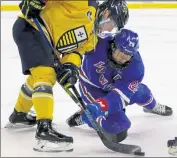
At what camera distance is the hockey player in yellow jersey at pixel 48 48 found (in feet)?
6.10

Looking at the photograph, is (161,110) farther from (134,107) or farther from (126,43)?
(126,43)

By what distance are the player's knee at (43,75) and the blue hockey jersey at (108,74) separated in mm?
274

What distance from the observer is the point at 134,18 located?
5.27 metres

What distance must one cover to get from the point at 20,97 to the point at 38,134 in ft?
1.27

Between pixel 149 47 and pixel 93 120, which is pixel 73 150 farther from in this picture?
pixel 149 47

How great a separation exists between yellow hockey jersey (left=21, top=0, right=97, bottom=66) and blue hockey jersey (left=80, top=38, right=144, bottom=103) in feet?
0.43

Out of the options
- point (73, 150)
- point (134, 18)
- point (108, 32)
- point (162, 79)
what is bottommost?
point (134, 18)

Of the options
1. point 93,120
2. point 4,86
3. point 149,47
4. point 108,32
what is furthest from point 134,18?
point 93,120

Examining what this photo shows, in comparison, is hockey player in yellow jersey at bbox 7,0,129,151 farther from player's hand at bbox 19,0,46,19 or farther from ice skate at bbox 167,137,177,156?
ice skate at bbox 167,137,177,156

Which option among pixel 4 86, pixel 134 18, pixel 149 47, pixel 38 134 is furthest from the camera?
pixel 134 18

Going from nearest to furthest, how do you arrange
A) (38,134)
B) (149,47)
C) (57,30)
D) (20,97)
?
(38,134)
(57,30)
(20,97)
(149,47)

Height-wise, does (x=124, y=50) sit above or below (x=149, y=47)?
above

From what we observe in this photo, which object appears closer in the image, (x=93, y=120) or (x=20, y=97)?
(x=93, y=120)

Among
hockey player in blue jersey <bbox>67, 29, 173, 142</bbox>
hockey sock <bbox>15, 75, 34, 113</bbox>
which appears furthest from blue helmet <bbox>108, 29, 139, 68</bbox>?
hockey sock <bbox>15, 75, 34, 113</bbox>
